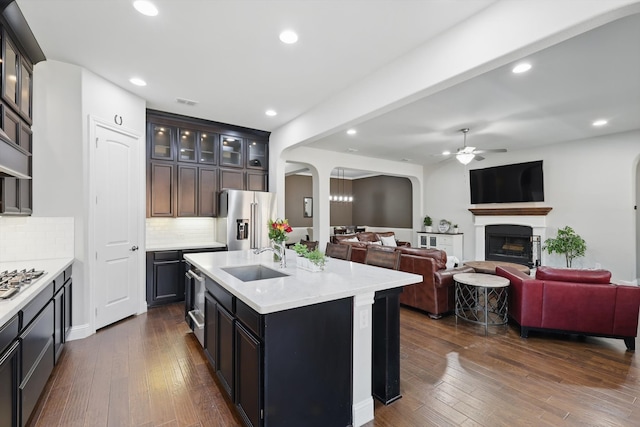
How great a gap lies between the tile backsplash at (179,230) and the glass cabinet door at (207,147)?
1.10 meters

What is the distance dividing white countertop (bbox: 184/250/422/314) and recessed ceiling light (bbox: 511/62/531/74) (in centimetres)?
256

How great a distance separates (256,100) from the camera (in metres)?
4.33

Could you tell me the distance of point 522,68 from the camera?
3.21m

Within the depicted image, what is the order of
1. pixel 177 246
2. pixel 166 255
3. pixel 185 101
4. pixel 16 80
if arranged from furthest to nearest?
1. pixel 177 246
2. pixel 166 255
3. pixel 185 101
4. pixel 16 80

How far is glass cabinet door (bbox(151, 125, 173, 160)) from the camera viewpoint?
4785 millimetres

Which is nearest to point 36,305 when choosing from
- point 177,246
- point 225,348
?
point 225,348

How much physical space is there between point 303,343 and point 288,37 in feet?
8.59

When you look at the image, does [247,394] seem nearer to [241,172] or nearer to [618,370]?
[618,370]

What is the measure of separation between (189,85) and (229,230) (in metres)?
2.24

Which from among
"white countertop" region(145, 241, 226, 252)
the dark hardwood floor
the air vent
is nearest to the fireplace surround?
the dark hardwood floor

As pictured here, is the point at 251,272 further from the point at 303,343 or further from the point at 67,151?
the point at 67,151

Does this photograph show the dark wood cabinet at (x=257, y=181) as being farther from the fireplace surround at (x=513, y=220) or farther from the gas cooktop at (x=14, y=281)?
the fireplace surround at (x=513, y=220)

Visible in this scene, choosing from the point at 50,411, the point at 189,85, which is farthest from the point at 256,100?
the point at 50,411

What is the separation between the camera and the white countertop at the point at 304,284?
1727 millimetres
